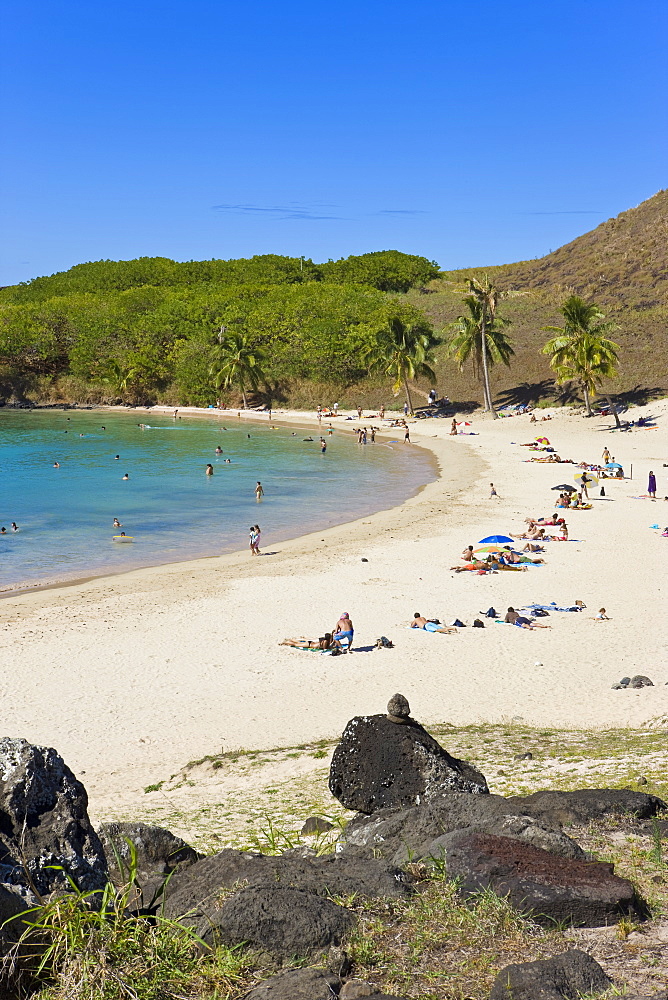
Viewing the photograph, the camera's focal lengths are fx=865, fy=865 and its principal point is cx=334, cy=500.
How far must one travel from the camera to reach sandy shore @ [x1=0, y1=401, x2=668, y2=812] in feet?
44.6

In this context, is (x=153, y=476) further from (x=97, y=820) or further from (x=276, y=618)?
(x=97, y=820)

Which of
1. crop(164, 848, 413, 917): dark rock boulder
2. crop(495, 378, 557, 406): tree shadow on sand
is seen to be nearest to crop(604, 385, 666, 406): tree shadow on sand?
crop(495, 378, 557, 406): tree shadow on sand

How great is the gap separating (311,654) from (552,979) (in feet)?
43.3

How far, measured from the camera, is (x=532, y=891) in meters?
5.12

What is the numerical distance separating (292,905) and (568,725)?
30.1 feet

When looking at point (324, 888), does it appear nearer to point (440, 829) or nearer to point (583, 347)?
point (440, 829)

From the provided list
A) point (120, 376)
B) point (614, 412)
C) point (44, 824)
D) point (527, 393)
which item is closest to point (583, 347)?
point (614, 412)

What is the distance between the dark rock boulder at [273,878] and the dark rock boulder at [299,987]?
0.74 metres

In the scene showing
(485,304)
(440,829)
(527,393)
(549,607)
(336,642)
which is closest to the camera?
(440,829)

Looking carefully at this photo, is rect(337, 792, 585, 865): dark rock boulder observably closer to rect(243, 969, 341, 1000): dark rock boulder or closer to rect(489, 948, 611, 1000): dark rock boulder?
rect(489, 948, 611, 1000): dark rock boulder

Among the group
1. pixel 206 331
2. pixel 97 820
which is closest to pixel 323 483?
pixel 97 820

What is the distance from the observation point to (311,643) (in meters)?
18.0

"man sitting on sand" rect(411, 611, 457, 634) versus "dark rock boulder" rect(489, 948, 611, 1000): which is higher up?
"dark rock boulder" rect(489, 948, 611, 1000)

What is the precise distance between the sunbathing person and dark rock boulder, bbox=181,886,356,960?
12617 mm
